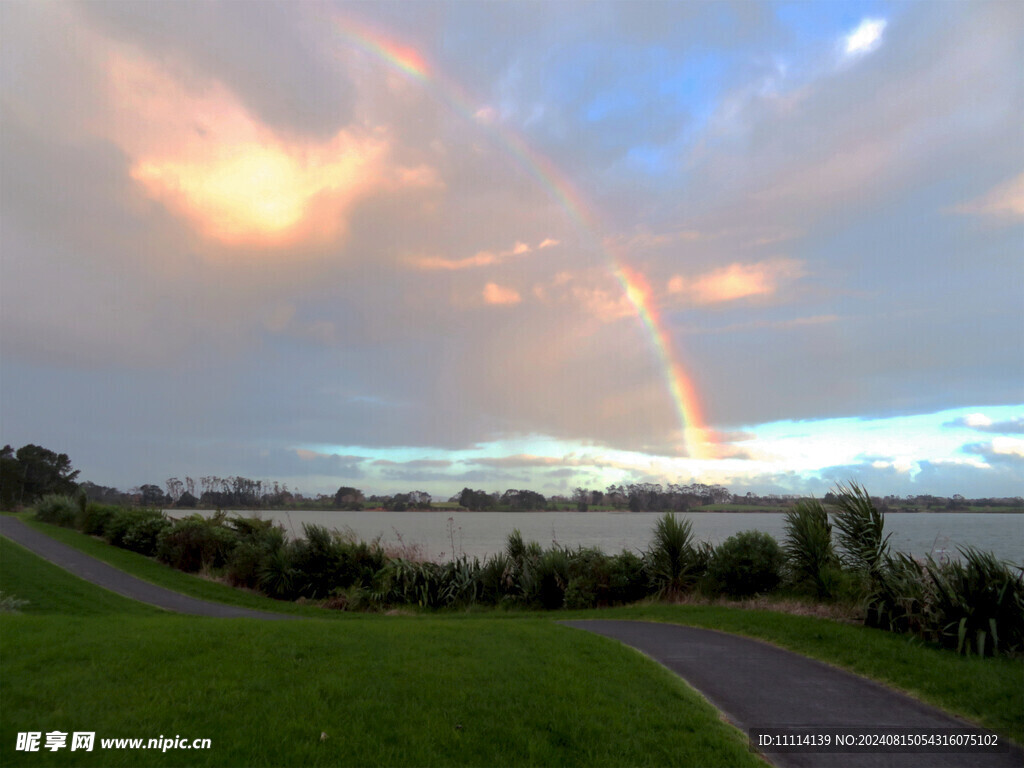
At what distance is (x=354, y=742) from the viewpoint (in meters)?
5.16

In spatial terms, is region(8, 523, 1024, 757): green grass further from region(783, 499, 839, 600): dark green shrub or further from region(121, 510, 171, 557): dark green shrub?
region(121, 510, 171, 557): dark green shrub

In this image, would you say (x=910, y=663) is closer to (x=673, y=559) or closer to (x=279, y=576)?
(x=673, y=559)

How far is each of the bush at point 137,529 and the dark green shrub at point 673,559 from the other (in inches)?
765

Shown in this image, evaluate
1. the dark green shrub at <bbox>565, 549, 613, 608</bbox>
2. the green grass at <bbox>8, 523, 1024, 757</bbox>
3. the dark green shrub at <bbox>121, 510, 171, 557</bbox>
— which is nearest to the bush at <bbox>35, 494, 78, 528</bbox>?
the dark green shrub at <bbox>121, 510, 171, 557</bbox>

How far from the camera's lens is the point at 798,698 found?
7.43 meters

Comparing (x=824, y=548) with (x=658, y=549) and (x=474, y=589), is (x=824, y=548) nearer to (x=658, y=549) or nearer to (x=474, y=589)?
(x=658, y=549)

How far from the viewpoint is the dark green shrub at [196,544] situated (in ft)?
79.1

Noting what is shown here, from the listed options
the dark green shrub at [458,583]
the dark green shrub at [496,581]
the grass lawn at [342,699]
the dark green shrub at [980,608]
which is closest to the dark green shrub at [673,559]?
the dark green shrub at [496,581]

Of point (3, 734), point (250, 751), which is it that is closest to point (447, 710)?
point (250, 751)

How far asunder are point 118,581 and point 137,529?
8.45m

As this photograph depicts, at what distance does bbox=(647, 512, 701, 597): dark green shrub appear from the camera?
16.8m

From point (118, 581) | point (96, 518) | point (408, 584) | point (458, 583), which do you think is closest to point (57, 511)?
point (96, 518)

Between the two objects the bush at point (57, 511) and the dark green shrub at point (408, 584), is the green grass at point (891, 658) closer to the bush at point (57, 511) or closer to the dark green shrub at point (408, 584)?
the dark green shrub at point (408, 584)

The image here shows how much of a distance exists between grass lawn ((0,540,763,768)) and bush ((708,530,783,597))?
7.21 meters
